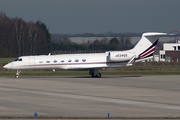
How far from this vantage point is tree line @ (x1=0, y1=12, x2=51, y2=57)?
3999 inches

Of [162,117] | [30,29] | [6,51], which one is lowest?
[162,117]

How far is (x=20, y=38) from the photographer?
4158 inches

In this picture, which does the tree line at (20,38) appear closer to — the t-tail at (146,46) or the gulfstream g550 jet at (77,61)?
the gulfstream g550 jet at (77,61)

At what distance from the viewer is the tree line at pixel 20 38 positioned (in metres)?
102

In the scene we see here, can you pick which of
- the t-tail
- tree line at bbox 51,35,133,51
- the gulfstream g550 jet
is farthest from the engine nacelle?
tree line at bbox 51,35,133,51

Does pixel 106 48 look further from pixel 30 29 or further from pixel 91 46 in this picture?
pixel 30 29

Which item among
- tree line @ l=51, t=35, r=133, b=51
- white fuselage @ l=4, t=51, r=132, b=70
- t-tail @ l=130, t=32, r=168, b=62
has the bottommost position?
white fuselage @ l=4, t=51, r=132, b=70

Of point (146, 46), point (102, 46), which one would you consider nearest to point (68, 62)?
point (146, 46)

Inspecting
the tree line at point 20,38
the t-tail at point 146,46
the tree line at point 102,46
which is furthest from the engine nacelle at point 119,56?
the tree line at point 20,38

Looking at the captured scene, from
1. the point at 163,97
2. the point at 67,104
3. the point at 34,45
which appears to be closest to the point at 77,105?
the point at 67,104

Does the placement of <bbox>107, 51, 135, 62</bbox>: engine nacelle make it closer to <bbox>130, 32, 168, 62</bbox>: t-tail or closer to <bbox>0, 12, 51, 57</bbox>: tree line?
<bbox>130, 32, 168, 62</bbox>: t-tail

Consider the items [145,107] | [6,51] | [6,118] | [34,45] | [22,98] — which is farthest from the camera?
[34,45]

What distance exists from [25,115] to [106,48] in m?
93.8

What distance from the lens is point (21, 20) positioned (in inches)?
4434
